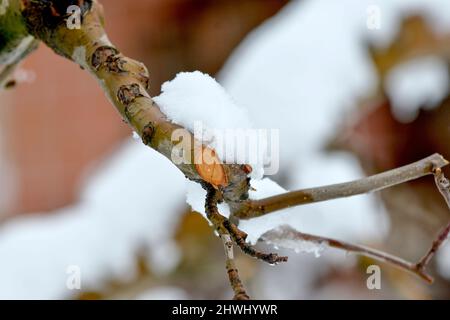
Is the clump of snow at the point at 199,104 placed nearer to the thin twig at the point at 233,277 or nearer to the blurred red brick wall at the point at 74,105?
the thin twig at the point at 233,277

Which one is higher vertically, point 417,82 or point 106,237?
point 417,82

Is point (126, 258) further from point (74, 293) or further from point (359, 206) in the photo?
point (359, 206)

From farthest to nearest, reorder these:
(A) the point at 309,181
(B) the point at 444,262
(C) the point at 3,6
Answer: (A) the point at 309,181 < (B) the point at 444,262 < (C) the point at 3,6

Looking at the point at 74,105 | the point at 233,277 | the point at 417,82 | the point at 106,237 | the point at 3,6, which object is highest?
the point at 74,105

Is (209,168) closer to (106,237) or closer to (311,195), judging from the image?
(311,195)

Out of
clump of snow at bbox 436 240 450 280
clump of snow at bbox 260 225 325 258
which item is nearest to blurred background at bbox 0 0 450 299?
clump of snow at bbox 436 240 450 280

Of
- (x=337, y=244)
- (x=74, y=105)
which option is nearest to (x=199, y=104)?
(x=337, y=244)
